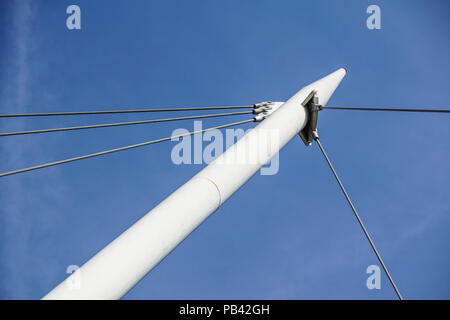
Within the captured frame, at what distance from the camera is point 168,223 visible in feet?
17.5

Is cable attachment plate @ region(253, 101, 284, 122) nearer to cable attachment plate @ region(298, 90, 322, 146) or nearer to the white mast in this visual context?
cable attachment plate @ region(298, 90, 322, 146)

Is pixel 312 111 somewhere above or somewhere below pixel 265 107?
below

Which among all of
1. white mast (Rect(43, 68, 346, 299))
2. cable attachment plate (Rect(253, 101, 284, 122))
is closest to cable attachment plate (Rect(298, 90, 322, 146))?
cable attachment plate (Rect(253, 101, 284, 122))

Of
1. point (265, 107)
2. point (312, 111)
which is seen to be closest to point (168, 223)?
point (312, 111)

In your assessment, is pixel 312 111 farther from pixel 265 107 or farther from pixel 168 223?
pixel 168 223

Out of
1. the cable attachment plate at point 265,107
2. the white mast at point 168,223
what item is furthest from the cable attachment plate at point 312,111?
the white mast at point 168,223

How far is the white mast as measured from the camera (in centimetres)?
445

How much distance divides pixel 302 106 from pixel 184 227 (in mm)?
5309

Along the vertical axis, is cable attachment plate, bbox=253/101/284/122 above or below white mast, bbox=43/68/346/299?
above

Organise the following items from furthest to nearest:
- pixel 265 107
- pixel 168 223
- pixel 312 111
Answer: pixel 265 107 → pixel 312 111 → pixel 168 223

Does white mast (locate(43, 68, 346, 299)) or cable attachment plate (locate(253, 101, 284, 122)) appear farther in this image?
cable attachment plate (locate(253, 101, 284, 122))

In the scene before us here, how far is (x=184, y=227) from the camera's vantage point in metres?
5.52
